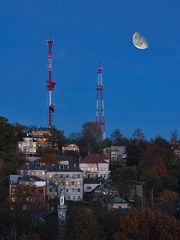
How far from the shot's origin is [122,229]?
30.2m

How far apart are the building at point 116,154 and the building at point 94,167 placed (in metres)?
1.79

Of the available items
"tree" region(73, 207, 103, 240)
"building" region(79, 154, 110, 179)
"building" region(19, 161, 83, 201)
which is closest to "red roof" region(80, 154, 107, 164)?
"building" region(79, 154, 110, 179)

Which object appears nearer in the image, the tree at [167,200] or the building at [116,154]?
the tree at [167,200]

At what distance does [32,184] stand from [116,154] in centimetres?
1515

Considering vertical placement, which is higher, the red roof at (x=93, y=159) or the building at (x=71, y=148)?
the building at (x=71, y=148)

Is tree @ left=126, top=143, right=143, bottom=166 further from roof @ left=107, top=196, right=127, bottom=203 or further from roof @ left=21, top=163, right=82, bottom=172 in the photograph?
roof @ left=107, top=196, right=127, bottom=203

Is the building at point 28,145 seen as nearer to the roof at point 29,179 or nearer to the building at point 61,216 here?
the roof at point 29,179

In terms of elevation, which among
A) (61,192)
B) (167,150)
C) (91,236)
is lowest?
(91,236)

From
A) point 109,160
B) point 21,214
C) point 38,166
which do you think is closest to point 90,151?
point 109,160

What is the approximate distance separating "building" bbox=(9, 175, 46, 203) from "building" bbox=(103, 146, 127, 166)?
11.1 m

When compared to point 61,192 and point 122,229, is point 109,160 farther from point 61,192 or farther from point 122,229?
point 122,229

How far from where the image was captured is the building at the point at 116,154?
5347cm

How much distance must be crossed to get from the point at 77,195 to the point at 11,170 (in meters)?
4.69

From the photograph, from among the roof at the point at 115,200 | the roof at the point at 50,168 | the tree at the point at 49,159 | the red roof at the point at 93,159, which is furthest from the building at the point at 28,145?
the roof at the point at 115,200
